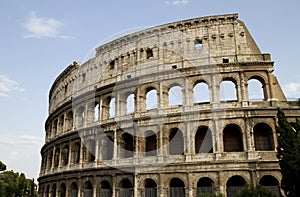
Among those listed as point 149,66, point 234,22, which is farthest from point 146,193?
point 234,22

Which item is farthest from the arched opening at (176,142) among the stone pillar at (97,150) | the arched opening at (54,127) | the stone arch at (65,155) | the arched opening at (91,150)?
the arched opening at (54,127)

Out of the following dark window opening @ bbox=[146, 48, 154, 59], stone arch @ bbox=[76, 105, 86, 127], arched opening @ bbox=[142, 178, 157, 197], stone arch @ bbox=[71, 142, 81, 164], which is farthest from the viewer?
stone arch @ bbox=[76, 105, 86, 127]

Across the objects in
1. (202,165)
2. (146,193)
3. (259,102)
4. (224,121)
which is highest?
(259,102)

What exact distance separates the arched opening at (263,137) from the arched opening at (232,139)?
985mm

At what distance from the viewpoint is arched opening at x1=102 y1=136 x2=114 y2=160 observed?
20984 millimetres

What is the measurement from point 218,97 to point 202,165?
442 cm

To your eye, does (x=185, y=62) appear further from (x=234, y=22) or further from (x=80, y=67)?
(x=80, y=67)

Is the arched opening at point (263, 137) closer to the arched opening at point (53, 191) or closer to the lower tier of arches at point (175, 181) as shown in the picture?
the lower tier of arches at point (175, 181)

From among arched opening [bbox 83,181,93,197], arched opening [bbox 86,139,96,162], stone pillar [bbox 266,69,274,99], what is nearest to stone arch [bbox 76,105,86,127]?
arched opening [bbox 86,139,96,162]

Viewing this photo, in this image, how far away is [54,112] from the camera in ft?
91.1

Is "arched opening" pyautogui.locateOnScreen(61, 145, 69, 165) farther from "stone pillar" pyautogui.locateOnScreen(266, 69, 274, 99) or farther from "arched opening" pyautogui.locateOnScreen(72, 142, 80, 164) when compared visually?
"stone pillar" pyautogui.locateOnScreen(266, 69, 274, 99)

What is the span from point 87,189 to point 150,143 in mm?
5871

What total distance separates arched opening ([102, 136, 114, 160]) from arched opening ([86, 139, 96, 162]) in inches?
37.7

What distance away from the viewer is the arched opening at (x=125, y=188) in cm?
1856
